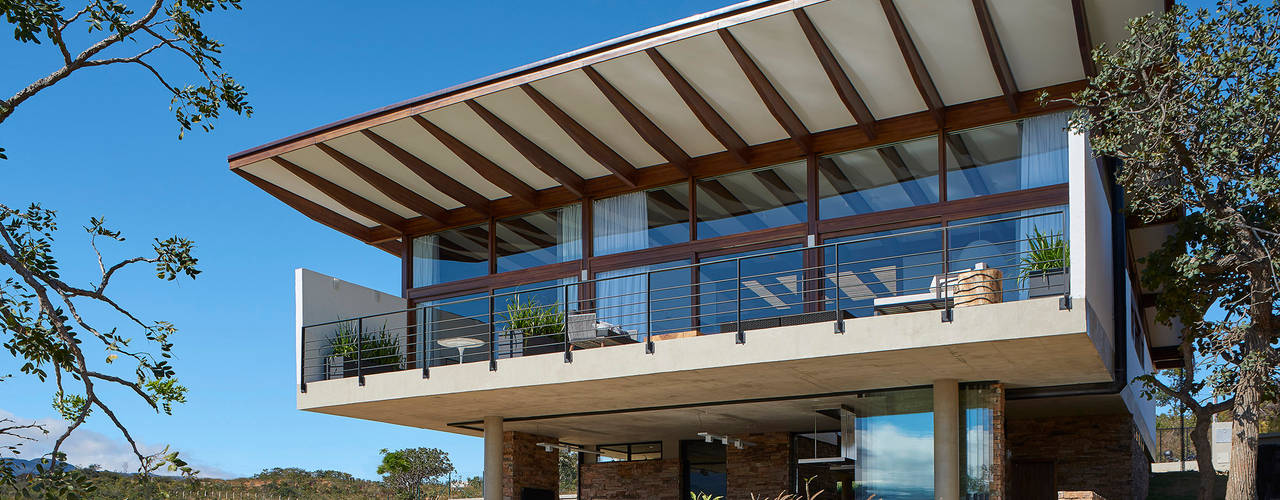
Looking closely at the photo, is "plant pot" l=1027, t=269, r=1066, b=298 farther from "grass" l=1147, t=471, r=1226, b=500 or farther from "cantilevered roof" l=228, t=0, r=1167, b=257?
"grass" l=1147, t=471, r=1226, b=500

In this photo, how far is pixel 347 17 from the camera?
28594 mm

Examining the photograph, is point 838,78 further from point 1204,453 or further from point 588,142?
point 1204,453

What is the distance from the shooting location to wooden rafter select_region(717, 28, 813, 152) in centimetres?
1029

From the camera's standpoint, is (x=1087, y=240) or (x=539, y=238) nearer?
(x=1087, y=240)

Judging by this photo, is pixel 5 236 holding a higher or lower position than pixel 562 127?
lower

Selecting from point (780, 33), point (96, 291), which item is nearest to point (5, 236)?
point (96, 291)

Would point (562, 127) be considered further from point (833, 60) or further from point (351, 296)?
point (351, 296)

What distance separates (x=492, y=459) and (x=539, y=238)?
3.04 meters

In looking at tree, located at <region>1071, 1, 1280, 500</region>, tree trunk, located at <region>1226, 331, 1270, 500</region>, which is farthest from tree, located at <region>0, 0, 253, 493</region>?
tree trunk, located at <region>1226, 331, 1270, 500</region>

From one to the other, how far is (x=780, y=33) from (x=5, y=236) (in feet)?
24.4

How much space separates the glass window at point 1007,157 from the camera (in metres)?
10.9

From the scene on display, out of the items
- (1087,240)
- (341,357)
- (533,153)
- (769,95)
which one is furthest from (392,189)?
(1087,240)

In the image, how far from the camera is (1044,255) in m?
9.83

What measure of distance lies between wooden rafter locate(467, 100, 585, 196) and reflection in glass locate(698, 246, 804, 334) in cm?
235
